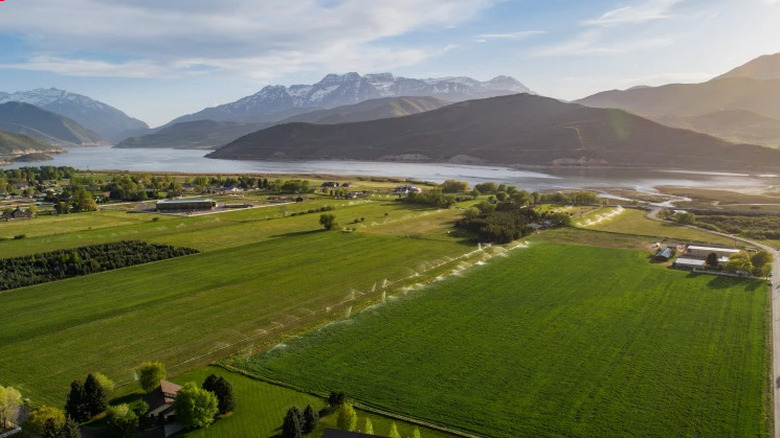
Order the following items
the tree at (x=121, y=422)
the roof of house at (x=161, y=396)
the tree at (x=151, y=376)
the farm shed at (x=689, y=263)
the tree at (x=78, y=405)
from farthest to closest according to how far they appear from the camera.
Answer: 1. the farm shed at (x=689, y=263)
2. the tree at (x=151, y=376)
3. the roof of house at (x=161, y=396)
4. the tree at (x=78, y=405)
5. the tree at (x=121, y=422)

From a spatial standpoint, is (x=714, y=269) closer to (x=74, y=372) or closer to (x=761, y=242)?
(x=761, y=242)

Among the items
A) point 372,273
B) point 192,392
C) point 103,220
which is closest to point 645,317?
point 372,273

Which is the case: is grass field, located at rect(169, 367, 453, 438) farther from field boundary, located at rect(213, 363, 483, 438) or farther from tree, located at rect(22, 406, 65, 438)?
tree, located at rect(22, 406, 65, 438)

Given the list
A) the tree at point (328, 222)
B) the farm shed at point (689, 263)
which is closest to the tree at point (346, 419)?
the farm shed at point (689, 263)

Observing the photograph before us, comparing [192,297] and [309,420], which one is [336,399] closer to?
[309,420]

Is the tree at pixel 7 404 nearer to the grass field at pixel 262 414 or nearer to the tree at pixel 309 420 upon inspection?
the grass field at pixel 262 414

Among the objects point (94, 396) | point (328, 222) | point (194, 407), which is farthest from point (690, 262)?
point (94, 396)
